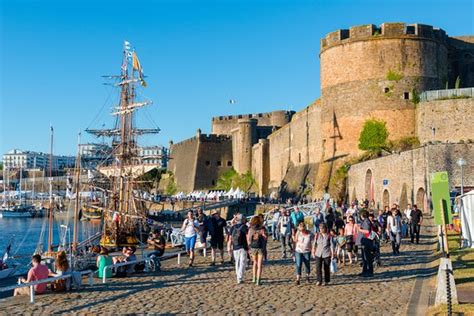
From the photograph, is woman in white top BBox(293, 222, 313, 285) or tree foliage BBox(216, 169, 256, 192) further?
tree foliage BBox(216, 169, 256, 192)

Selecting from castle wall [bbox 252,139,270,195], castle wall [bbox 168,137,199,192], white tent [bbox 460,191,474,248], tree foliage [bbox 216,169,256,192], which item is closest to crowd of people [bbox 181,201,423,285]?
white tent [bbox 460,191,474,248]

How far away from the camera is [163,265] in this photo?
1773 cm

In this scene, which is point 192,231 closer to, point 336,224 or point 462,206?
point 336,224

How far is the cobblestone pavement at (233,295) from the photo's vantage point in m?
10.7

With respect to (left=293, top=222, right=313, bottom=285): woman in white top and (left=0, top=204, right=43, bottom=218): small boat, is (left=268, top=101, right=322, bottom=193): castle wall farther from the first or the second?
(left=0, top=204, right=43, bottom=218): small boat

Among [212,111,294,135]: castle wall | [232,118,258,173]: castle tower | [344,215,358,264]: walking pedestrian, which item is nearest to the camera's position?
[344,215,358,264]: walking pedestrian

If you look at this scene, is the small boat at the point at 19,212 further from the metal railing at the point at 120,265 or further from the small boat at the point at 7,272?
the metal railing at the point at 120,265

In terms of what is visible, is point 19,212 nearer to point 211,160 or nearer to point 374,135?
point 211,160

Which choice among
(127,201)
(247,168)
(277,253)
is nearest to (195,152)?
(247,168)

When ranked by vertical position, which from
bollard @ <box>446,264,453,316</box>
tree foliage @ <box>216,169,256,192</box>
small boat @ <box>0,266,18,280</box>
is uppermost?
tree foliage @ <box>216,169,256,192</box>

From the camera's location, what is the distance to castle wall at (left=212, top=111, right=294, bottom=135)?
293 ft

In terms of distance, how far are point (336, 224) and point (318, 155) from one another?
32031mm

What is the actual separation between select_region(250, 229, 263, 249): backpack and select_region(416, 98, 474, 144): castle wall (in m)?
25.5

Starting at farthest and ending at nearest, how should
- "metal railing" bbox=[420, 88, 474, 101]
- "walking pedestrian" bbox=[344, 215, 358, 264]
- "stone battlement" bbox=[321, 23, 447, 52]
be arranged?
"stone battlement" bbox=[321, 23, 447, 52], "metal railing" bbox=[420, 88, 474, 101], "walking pedestrian" bbox=[344, 215, 358, 264]
